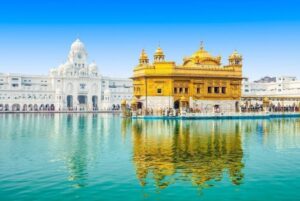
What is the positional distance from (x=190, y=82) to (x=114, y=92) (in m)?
57.5

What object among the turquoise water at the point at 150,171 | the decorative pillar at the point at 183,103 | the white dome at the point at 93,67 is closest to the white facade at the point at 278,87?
the white dome at the point at 93,67

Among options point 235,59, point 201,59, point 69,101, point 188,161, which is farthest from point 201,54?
point 69,101

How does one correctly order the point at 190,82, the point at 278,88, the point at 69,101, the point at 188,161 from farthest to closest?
the point at 278,88 → the point at 69,101 → the point at 190,82 → the point at 188,161

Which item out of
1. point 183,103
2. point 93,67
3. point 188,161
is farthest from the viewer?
point 93,67

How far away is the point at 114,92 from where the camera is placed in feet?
384

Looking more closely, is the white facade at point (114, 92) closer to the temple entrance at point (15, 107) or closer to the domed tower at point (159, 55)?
the temple entrance at point (15, 107)

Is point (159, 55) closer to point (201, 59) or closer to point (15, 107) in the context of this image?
point (201, 59)

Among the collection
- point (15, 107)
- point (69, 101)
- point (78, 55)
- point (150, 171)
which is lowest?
point (150, 171)

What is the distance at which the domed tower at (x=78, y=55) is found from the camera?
114 meters

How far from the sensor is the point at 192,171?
15.4m

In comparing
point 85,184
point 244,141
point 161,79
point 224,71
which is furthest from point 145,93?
point 85,184

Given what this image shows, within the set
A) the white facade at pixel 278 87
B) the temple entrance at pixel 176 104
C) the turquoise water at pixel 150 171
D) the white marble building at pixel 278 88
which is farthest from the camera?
the white facade at pixel 278 87

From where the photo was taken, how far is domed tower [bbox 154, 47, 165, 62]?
6119 centimetres

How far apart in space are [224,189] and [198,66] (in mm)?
51415
